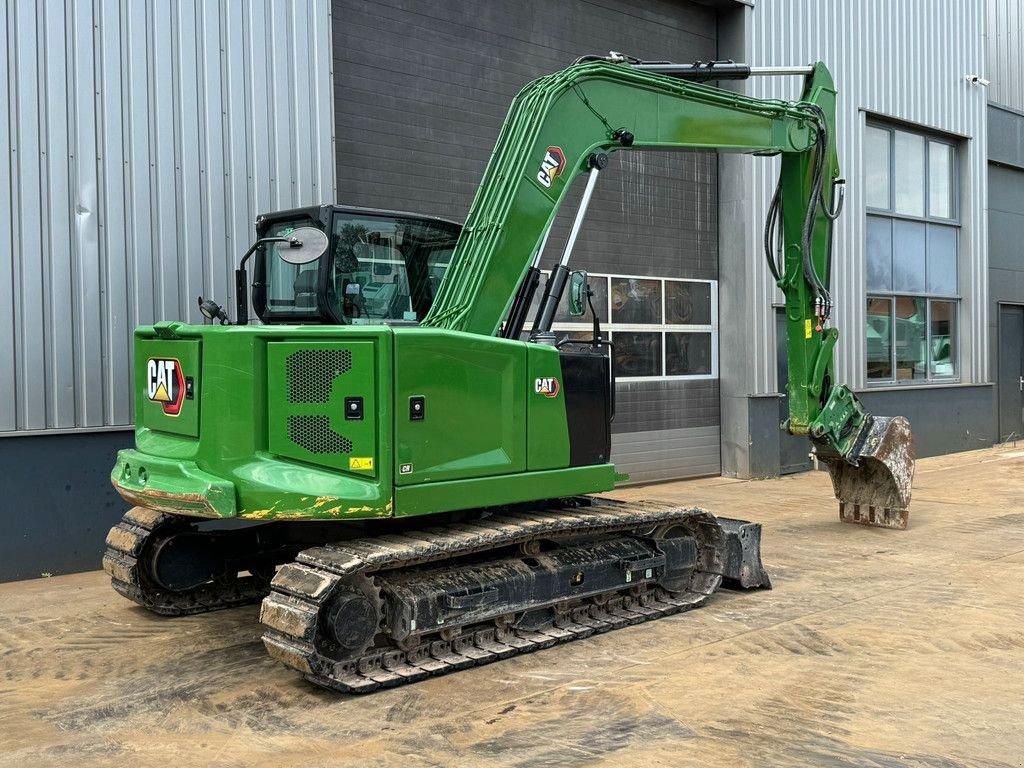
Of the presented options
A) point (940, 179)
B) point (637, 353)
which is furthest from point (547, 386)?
point (940, 179)

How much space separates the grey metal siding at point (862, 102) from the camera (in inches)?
555

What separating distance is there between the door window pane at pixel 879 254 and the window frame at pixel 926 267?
0.09m

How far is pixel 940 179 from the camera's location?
17.7m

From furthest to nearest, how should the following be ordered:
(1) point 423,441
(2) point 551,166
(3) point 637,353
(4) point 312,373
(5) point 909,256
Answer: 1. (5) point 909,256
2. (3) point 637,353
3. (2) point 551,166
4. (1) point 423,441
5. (4) point 312,373

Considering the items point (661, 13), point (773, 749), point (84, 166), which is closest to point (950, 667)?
point (773, 749)

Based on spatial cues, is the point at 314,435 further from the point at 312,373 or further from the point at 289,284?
the point at 289,284

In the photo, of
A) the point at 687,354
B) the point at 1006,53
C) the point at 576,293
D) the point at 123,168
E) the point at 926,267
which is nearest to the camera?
the point at 576,293

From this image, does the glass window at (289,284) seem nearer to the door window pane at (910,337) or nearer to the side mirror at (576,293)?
the side mirror at (576,293)

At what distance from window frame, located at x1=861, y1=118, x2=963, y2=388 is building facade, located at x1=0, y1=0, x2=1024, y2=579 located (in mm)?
53

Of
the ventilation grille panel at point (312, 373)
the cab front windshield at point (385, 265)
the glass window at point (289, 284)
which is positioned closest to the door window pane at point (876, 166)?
the cab front windshield at point (385, 265)

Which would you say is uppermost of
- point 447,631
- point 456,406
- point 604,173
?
point 604,173

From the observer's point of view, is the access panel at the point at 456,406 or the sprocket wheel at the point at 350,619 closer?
the sprocket wheel at the point at 350,619

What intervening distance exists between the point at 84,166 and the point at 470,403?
4.57 meters

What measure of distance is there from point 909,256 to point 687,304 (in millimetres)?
5338
